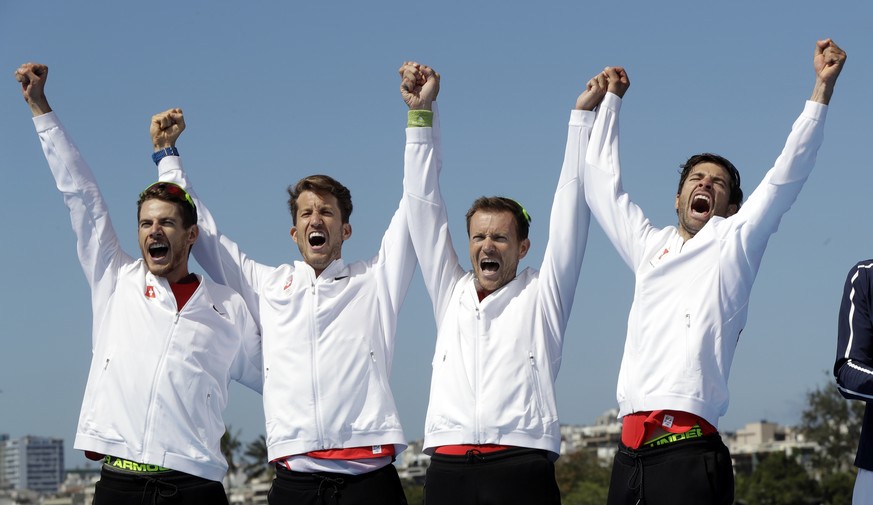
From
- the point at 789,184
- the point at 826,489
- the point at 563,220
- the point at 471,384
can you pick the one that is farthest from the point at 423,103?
the point at 826,489

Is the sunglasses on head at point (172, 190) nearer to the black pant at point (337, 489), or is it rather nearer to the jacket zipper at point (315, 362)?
the jacket zipper at point (315, 362)

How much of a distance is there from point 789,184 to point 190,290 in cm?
464

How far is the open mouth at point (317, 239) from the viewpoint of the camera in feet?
33.1

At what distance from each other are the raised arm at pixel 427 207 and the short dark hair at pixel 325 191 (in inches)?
22.3

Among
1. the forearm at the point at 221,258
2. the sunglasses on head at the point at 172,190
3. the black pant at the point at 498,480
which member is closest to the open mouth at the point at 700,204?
the black pant at the point at 498,480

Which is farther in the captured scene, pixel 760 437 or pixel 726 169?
pixel 760 437

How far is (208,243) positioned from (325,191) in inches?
46.0

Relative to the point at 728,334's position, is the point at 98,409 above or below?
below

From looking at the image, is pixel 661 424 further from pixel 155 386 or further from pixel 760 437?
pixel 760 437

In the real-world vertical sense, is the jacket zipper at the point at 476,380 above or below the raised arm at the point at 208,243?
below

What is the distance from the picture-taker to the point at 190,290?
9953mm

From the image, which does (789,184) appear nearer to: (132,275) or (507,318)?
(507,318)

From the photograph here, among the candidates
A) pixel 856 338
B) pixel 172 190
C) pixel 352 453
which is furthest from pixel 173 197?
pixel 856 338

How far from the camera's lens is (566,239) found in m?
9.64
